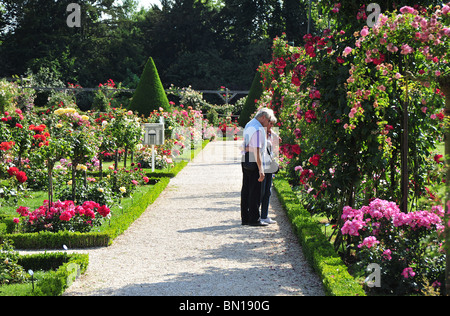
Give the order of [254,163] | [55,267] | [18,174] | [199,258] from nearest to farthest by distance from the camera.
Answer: [55,267] < [199,258] < [254,163] < [18,174]

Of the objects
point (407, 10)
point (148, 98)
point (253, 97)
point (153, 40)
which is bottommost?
point (407, 10)

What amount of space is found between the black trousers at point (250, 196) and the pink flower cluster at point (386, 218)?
1.81 meters

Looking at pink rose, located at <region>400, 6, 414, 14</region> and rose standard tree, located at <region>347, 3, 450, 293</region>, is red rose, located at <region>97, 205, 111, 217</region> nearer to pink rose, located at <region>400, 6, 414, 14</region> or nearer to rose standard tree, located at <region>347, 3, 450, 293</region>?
rose standard tree, located at <region>347, 3, 450, 293</region>

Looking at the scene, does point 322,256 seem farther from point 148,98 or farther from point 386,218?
point 148,98

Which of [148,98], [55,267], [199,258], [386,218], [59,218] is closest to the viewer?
[386,218]

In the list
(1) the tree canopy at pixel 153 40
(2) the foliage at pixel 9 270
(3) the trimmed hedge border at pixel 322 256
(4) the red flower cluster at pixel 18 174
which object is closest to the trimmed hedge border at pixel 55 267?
(2) the foliage at pixel 9 270

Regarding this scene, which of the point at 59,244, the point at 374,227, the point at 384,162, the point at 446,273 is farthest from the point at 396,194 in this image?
the point at 59,244

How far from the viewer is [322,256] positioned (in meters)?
4.54

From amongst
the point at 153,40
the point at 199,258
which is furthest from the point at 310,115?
the point at 153,40

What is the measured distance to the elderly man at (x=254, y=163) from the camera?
5910 mm

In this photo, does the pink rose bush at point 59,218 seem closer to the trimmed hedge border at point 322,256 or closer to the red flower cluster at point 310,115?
the trimmed hedge border at point 322,256

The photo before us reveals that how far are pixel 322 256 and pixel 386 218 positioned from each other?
629 millimetres
